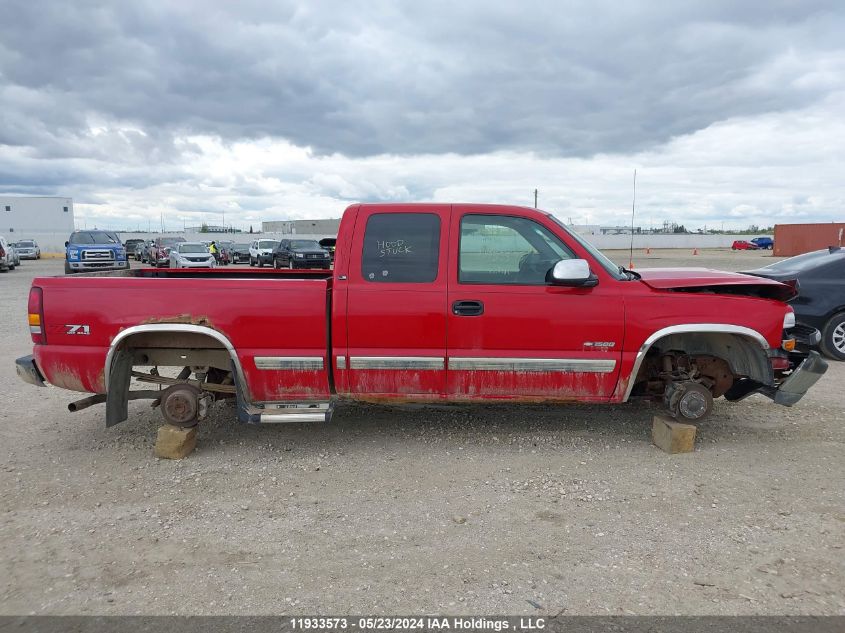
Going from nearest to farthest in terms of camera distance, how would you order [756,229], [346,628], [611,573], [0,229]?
Result: [346,628]
[611,573]
[0,229]
[756,229]

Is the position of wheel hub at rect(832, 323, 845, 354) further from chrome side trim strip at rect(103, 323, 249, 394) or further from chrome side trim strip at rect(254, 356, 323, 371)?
chrome side trim strip at rect(103, 323, 249, 394)

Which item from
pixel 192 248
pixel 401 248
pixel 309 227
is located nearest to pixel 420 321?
pixel 401 248

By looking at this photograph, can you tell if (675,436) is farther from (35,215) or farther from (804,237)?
(35,215)

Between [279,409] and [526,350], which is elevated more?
[526,350]

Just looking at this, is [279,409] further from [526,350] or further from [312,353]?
[526,350]

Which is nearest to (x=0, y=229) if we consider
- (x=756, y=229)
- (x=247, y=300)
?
(x=247, y=300)

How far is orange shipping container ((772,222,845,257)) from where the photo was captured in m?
39.8

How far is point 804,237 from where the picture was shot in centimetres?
4081

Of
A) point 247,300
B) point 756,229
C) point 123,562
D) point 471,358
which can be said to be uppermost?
point 756,229

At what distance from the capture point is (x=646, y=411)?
5789 mm

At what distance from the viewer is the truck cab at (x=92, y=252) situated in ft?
76.0

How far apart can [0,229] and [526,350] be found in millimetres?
80148

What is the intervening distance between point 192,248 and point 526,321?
26.5 m

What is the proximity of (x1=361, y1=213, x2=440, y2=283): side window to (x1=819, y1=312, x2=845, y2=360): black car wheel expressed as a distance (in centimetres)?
649
